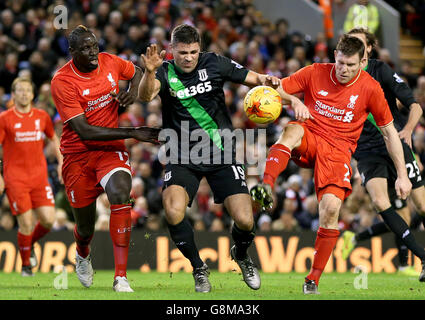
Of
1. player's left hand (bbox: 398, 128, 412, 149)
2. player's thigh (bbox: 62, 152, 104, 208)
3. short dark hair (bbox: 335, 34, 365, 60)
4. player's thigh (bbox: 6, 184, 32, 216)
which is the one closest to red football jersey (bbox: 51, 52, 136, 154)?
player's thigh (bbox: 62, 152, 104, 208)

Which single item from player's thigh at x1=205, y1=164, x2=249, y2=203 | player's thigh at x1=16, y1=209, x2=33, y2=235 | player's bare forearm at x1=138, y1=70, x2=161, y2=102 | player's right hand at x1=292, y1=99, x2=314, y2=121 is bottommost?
player's thigh at x1=16, y1=209, x2=33, y2=235

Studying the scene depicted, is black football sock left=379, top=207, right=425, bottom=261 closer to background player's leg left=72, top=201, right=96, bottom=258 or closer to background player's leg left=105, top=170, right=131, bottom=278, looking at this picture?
background player's leg left=105, top=170, right=131, bottom=278

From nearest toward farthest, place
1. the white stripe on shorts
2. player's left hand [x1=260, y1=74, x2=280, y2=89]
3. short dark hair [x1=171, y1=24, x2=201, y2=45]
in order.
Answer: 1. short dark hair [x1=171, y1=24, x2=201, y2=45]
2. player's left hand [x1=260, y1=74, x2=280, y2=89]
3. the white stripe on shorts

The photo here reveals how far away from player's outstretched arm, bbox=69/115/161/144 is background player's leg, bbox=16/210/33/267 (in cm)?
338

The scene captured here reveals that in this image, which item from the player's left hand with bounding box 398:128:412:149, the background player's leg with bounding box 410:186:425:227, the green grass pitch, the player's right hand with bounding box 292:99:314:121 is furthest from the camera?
the background player's leg with bounding box 410:186:425:227

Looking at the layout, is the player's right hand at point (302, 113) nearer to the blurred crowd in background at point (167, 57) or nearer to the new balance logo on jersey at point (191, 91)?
the new balance logo on jersey at point (191, 91)

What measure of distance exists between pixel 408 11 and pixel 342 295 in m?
13.5

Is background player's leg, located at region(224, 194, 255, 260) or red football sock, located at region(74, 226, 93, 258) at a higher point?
background player's leg, located at region(224, 194, 255, 260)

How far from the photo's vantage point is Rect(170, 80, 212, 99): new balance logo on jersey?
8.55 metres

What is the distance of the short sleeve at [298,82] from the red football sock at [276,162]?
751 millimetres

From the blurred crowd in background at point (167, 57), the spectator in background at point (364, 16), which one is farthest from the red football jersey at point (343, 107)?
the spectator in background at point (364, 16)

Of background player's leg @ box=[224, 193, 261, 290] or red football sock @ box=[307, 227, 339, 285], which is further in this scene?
background player's leg @ box=[224, 193, 261, 290]

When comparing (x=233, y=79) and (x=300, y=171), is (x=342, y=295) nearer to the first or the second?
(x=233, y=79)
